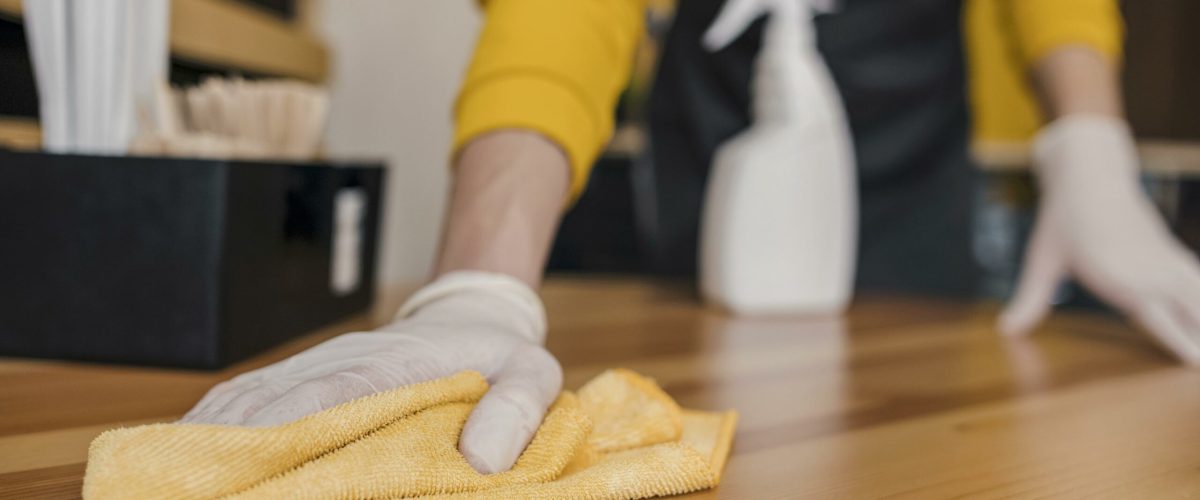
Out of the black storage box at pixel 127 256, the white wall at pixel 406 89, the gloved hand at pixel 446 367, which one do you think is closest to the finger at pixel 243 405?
the gloved hand at pixel 446 367

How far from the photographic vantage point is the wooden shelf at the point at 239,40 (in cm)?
111

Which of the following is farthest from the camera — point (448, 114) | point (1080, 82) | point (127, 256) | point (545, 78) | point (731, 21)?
point (448, 114)

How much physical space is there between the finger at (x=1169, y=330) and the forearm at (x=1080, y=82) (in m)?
0.23

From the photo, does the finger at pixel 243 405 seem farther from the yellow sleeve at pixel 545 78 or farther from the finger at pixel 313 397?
the yellow sleeve at pixel 545 78

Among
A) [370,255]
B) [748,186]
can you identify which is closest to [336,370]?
[370,255]

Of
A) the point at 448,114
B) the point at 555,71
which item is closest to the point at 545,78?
the point at 555,71

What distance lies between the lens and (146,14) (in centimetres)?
88

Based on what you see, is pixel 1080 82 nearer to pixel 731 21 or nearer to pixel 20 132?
pixel 731 21

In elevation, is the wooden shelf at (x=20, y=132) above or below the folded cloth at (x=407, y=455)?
below

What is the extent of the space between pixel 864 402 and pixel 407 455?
39 centimetres

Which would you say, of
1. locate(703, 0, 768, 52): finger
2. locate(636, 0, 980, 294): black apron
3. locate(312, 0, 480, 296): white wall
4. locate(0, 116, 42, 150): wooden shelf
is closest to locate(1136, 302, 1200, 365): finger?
locate(636, 0, 980, 294): black apron

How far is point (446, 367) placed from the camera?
56 centimetres

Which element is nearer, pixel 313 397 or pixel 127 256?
pixel 313 397

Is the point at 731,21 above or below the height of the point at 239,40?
above
